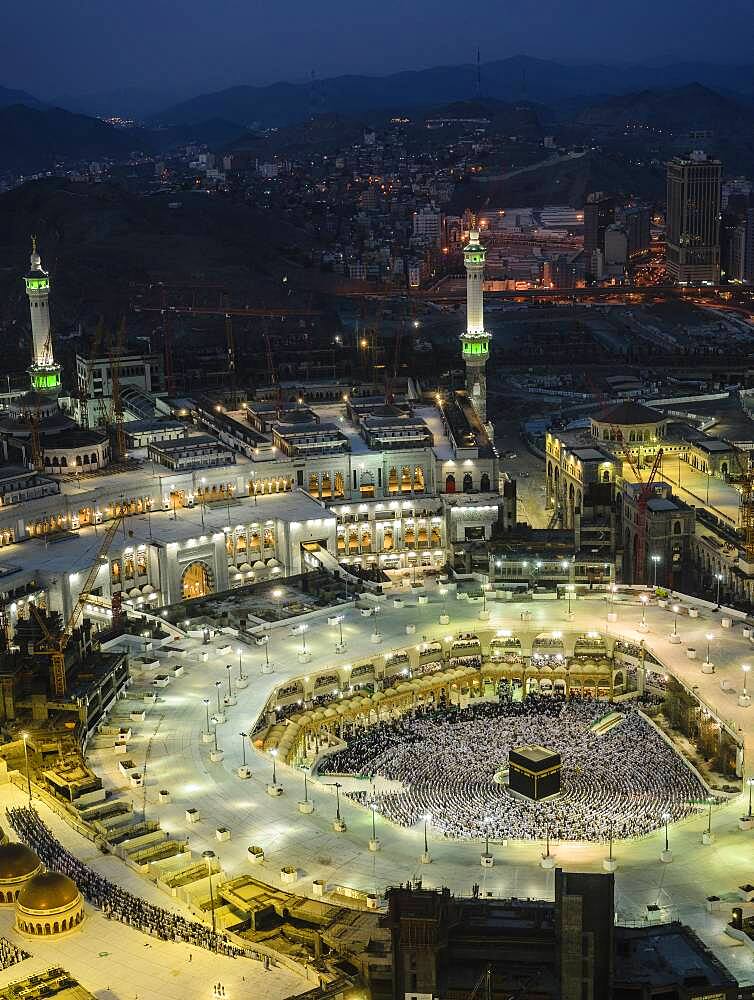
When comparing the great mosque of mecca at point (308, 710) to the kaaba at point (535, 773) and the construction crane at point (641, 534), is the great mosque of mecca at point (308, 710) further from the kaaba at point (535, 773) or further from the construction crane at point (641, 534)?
the construction crane at point (641, 534)

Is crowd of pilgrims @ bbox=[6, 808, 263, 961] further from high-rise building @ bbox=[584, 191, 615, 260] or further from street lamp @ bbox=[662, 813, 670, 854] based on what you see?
high-rise building @ bbox=[584, 191, 615, 260]

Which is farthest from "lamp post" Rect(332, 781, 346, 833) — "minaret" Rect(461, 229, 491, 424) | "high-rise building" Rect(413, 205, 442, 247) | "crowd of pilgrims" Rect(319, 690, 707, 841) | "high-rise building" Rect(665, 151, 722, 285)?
"high-rise building" Rect(413, 205, 442, 247)

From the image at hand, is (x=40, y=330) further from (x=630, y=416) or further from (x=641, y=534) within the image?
(x=641, y=534)

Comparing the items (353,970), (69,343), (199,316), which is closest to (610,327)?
(199,316)

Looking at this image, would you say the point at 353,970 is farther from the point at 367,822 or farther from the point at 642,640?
the point at 642,640

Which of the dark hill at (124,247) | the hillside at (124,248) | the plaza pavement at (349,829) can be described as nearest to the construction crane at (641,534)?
the plaza pavement at (349,829)

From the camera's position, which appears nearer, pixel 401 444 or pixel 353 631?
pixel 353 631
